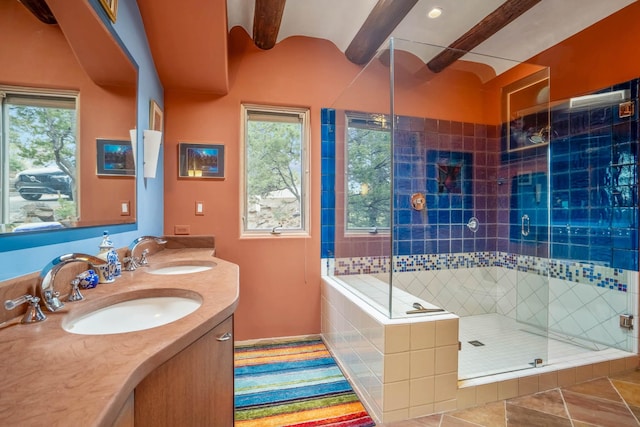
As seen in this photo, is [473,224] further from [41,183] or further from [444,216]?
[41,183]

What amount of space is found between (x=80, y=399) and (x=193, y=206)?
2025 mm

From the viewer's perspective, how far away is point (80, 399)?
45 centimetres

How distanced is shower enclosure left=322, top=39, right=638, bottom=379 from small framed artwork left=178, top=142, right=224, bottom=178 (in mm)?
916

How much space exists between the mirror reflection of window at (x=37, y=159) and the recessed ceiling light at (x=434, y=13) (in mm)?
2290

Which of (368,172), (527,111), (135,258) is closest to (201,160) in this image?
(135,258)

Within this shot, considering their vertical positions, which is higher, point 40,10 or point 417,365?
point 40,10

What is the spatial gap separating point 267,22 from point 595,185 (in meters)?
2.82

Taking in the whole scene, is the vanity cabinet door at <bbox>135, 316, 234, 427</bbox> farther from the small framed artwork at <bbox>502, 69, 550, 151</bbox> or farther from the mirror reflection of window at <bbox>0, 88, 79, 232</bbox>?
the small framed artwork at <bbox>502, 69, 550, 151</bbox>

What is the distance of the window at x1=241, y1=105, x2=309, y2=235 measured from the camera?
2.50 m

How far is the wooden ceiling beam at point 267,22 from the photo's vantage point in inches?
75.2

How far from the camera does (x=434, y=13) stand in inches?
82.7

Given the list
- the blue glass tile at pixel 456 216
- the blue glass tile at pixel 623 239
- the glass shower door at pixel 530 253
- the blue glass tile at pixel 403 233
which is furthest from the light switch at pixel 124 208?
the blue glass tile at pixel 623 239

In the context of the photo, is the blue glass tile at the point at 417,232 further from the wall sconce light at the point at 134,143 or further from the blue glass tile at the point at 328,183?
the wall sconce light at the point at 134,143

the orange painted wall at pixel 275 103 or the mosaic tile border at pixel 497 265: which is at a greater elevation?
the orange painted wall at pixel 275 103
